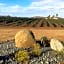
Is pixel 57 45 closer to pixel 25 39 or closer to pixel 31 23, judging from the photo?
pixel 25 39

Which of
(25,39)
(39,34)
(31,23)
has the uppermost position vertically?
(25,39)

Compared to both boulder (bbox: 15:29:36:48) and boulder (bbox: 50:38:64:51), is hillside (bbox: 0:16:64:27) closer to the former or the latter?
boulder (bbox: 15:29:36:48)

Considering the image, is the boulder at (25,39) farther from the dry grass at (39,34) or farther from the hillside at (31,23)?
the hillside at (31,23)

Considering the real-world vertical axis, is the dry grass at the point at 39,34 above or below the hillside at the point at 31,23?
above

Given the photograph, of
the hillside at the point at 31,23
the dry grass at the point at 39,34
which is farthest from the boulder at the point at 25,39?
the hillside at the point at 31,23

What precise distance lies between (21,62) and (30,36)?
9.26 m

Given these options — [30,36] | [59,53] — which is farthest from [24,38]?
[59,53]

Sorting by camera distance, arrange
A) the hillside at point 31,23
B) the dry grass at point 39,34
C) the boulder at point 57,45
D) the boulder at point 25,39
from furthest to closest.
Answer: the hillside at point 31,23, the dry grass at point 39,34, the boulder at point 25,39, the boulder at point 57,45

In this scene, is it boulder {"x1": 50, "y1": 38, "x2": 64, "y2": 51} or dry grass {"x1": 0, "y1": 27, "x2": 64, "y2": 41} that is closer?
boulder {"x1": 50, "y1": 38, "x2": 64, "y2": 51}

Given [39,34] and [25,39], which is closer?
[25,39]

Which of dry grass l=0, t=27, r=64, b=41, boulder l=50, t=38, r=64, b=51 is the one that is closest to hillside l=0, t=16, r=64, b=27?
dry grass l=0, t=27, r=64, b=41

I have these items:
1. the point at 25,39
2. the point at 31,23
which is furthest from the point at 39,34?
the point at 31,23

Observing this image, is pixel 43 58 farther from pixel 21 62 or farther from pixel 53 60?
pixel 21 62

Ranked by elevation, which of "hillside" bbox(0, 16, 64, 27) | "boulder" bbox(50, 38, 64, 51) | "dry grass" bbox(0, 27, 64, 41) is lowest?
"hillside" bbox(0, 16, 64, 27)
